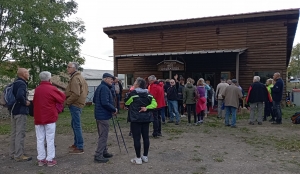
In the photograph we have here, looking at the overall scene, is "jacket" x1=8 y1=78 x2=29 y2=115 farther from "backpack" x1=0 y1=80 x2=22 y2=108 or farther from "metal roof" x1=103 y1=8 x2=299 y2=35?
"metal roof" x1=103 y1=8 x2=299 y2=35

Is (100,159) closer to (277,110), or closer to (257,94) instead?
(257,94)

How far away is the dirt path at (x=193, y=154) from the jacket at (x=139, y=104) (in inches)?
35.8

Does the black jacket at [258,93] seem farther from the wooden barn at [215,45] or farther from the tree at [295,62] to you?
the tree at [295,62]

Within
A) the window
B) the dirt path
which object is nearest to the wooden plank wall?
the window

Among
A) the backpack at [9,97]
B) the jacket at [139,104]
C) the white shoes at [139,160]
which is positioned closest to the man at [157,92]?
the white shoes at [139,160]

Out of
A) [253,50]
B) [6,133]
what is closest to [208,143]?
[6,133]

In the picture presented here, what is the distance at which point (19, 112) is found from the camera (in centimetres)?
548

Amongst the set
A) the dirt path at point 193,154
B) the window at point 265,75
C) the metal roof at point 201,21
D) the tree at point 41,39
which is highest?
the metal roof at point 201,21

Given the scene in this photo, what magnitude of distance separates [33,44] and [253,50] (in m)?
12.0

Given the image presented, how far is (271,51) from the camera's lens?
1578 cm

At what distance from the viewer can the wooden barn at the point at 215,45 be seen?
614 inches

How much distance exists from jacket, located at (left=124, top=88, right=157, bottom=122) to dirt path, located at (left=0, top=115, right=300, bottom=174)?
0.91 metres

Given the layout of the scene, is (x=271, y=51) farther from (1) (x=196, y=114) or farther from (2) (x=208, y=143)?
(2) (x=208, y=143)

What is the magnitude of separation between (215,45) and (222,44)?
0.43 m
